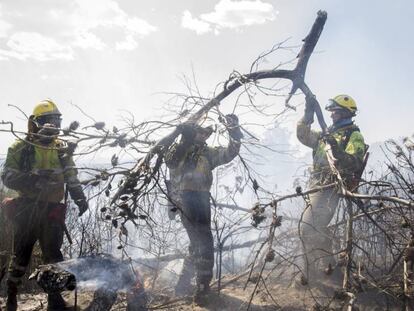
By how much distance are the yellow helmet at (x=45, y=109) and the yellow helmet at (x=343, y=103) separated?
3764 millimetres

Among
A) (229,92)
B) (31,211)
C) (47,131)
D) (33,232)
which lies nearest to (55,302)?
(33,232)

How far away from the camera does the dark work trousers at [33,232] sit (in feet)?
13.3

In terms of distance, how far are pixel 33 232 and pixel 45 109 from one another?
1.50 meters

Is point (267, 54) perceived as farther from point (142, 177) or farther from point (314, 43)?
point (142, 177)

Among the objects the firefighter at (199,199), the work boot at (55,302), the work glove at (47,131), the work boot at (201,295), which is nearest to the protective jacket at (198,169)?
the firefighter at (199,199)

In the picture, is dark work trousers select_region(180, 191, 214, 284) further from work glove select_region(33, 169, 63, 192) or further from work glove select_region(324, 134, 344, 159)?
work glove select_region(324, 134, 344, 159)

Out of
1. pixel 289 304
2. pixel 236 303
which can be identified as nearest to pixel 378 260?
pixel 289 304

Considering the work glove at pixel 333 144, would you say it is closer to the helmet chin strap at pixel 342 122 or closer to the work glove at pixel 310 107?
the work glove at pixel 310 107

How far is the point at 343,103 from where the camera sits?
5.09 metres

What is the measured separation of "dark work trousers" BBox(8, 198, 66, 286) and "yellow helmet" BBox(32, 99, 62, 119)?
107 cm

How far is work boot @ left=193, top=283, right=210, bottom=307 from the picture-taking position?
450cm

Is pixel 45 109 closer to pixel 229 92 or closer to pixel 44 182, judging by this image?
pixel 44 182

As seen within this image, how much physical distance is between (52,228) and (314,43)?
374cm

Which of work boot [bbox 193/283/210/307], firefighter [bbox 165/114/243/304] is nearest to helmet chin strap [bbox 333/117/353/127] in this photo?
firefighter [bbox 165/114/243/304]
